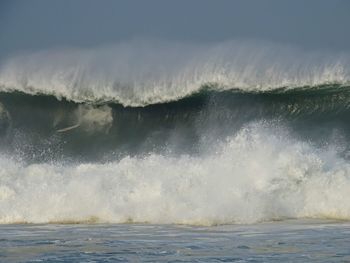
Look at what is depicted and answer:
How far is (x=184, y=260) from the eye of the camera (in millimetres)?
6539

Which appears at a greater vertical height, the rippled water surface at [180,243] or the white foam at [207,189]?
the white foam at [207,189]

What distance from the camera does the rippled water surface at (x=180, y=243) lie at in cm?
670

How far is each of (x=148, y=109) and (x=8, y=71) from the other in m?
3.57

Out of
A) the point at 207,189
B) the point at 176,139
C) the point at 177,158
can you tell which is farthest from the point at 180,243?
the point at 176,139

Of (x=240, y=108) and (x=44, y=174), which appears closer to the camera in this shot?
(x=44, y=174)

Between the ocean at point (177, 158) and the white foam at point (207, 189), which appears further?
the white foam at point (207, 189)

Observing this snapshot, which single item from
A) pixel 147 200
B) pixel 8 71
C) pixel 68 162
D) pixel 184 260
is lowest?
pixel 184 260

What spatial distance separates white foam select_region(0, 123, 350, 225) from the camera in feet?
34.0

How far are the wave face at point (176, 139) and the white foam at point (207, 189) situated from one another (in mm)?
20

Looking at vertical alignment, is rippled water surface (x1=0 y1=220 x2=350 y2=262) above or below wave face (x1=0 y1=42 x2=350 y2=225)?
below

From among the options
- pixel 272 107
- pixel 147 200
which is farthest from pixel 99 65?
pixel 147 200

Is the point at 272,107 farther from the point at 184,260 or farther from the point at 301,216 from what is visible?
the point at 184,260

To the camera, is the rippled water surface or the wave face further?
the wave face

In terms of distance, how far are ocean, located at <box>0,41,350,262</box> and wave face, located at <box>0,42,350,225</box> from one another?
3 cm
